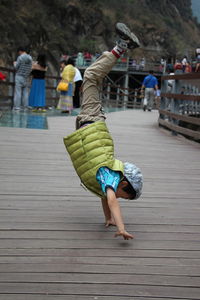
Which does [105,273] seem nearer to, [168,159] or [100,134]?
[100,134]

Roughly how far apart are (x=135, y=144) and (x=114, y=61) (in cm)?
474

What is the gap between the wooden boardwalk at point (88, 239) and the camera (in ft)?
8.24

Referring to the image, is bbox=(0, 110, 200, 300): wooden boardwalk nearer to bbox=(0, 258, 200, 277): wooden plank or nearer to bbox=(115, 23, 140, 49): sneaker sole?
bbox=(0, 258, 200, 277): wooden plank

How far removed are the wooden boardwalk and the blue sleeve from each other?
323 mm

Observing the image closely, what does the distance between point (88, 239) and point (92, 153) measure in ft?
1.79

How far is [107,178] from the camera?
3.36 meters

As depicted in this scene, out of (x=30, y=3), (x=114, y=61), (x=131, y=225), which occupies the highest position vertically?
(x=30, y=3)

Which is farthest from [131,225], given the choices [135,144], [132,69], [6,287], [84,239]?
[132,69]

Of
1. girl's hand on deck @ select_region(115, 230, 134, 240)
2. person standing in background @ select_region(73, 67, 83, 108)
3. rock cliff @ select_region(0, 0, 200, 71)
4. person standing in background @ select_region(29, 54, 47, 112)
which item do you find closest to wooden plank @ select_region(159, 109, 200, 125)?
person standing in background @ select_region(73, 67, 83, 108)

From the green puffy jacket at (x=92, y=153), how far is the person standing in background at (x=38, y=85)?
10.6m

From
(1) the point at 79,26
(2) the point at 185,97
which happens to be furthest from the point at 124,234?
(1) the point at 79,26

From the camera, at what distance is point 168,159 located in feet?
22.7

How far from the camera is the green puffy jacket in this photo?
3.42 m

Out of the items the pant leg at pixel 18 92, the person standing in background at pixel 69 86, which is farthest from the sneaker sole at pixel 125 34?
Answer: the pant leg at pixel 18 92
